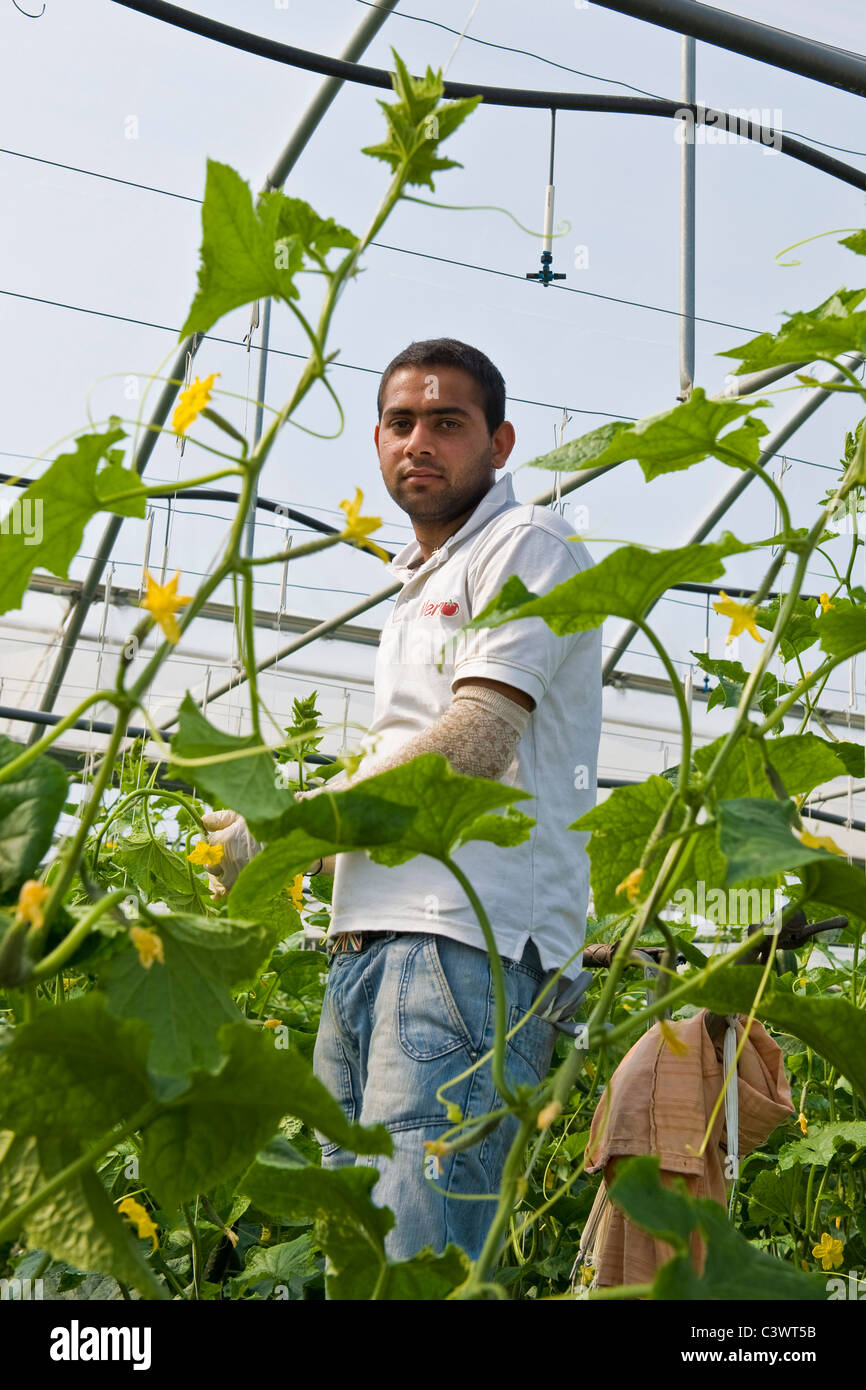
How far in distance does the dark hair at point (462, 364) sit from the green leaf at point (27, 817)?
95cm

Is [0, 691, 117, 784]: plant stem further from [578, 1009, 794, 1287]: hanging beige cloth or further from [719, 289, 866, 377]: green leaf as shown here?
[578, 1009, 794, 1287]: hanging beige cloth

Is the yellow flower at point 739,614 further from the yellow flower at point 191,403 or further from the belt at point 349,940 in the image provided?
the belt at point 349,940

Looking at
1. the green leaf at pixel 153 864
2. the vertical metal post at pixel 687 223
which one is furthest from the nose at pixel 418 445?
the vertical metal post at pixel 687 223

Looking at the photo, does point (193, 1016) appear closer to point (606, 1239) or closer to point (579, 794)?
point (606, 1239)

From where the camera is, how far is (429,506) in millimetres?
1285

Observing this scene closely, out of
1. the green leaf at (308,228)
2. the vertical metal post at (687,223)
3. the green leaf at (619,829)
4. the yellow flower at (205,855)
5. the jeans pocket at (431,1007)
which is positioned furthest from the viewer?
the vertical metal post at (687,223)

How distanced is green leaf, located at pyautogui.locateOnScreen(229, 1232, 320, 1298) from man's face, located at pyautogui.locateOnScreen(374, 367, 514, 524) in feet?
2.48

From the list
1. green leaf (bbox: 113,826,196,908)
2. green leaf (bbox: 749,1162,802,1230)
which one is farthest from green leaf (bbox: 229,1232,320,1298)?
green leaf (bbox: 749,1162,802,1230)

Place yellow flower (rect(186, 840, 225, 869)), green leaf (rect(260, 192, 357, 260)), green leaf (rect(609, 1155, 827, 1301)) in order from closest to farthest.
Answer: green leaf (rect(609, 1155, 827, 1301))
green leaf (rect(260, 192, 357, 260))
yellow flower (rect(186, 840, 225, 869))

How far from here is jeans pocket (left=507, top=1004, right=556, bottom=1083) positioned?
1.05m

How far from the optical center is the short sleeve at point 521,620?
3.21ft

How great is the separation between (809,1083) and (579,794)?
27.0 inches

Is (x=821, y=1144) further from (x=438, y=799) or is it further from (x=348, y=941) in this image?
(x=438, y=799)
